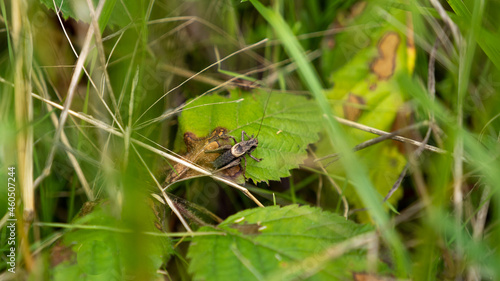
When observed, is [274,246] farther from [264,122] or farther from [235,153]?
[264,122]

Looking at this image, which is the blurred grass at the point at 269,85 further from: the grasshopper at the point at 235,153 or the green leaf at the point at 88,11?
the grasshopper at the point at 235,153

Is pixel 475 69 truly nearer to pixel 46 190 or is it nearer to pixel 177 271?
pixel 177 271

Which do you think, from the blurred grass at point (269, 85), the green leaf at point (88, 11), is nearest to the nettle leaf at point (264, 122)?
the blurred grass at point (269, 85)

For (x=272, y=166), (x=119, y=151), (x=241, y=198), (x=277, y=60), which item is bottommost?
(x=241, y=198)

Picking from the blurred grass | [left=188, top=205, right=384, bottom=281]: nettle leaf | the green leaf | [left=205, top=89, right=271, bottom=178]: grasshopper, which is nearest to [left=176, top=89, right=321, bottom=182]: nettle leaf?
[left=205, top=89, right=271, bottom=178]: grasshopper

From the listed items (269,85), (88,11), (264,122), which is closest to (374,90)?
(269,85)

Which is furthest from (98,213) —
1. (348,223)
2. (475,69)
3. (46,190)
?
(475,69)
